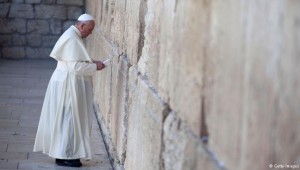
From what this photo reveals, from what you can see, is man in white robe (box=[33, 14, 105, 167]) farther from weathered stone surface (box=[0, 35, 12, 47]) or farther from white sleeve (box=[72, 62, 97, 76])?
weathered stone surface (box=[0, 35, 12, 47])

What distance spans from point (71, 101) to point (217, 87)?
504cm

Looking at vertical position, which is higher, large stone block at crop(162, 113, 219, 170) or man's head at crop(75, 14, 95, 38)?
man's head at crop(75, 14, 95, 38)

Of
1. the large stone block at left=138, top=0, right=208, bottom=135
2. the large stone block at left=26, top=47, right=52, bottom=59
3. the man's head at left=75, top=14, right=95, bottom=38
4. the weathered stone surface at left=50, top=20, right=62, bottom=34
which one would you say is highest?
the large stone block at left=138, top=0, right=208, bottom=135

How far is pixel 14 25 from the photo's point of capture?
18547 millimetres

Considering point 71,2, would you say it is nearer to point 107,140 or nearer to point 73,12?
point 73,12

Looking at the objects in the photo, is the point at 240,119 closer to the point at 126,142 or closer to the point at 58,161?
the point at 126,142

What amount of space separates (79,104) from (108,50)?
6.14 ft

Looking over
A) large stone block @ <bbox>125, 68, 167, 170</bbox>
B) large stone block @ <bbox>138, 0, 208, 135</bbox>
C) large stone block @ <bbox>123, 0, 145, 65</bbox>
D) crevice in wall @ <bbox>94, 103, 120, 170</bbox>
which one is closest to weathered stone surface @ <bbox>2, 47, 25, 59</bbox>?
crevice in wall @ <bbox>94, 103, 120, 170</bbox>

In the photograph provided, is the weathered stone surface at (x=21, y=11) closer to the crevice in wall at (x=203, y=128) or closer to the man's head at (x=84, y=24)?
the man's head at (x=84, y=24)

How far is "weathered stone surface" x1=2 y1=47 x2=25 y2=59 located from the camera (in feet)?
60.4

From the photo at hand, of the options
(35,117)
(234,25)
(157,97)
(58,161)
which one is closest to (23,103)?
(35,117)

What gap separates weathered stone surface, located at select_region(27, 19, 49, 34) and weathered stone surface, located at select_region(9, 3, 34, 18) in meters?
0.19

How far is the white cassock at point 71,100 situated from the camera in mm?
7836

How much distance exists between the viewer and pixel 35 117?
36.3ft
